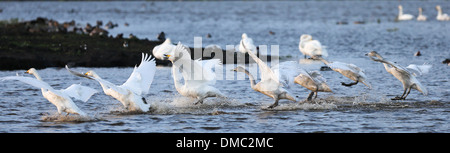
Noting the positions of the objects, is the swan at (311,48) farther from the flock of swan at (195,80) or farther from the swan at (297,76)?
the swan at (297,76)

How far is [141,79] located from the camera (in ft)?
38.8

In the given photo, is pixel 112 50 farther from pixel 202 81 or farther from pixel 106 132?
pixel 106 132

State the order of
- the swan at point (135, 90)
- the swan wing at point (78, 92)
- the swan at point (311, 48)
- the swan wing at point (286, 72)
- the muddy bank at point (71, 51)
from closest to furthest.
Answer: the swan wing at point (78, 92) → the swan at point (135, 90) → the swan wing at point (286, 72) → the muddy bank at point (71, 51) → the swan at point (311, 48)

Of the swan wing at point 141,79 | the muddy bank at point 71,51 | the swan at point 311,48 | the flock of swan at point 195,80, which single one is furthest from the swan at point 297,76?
the swan at point 311,48

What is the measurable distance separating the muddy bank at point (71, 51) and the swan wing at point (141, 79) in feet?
23.5

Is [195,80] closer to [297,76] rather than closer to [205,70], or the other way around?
[205,70]

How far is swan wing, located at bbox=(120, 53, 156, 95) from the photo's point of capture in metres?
11.6

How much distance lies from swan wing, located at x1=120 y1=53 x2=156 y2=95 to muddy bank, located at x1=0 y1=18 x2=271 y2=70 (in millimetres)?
7165

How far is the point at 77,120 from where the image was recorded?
1095 cm

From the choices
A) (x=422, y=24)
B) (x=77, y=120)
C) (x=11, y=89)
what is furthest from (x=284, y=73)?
(x=422, y=24)

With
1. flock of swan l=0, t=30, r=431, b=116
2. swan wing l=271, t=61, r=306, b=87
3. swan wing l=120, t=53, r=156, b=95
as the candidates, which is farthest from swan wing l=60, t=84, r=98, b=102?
swan wing l=271, t=61, r=306, b=87

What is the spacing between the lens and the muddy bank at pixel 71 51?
18.7 metres

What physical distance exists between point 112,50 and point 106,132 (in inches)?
415

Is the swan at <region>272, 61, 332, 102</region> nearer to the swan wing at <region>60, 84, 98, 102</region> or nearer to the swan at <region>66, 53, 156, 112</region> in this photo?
the swan at <region>66, 53, 156, 112</region>
